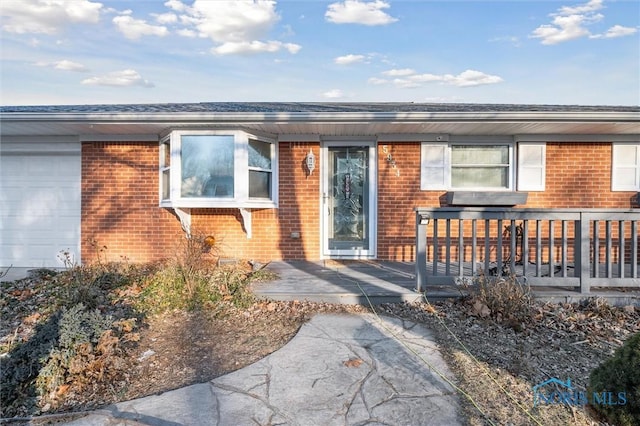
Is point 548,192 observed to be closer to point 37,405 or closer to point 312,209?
point 312,209

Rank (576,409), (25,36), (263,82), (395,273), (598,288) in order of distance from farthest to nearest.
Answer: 1. (263,82)
2. (25,36)
3. (395,273)
4. (598,288)
5. (576,409)

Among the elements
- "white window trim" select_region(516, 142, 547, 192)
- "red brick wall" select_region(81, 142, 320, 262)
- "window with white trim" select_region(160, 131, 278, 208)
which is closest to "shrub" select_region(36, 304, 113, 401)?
"window with white trim" select_region(160, 131, 278, 208)

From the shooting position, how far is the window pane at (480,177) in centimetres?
743

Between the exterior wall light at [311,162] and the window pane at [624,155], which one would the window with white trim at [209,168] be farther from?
the window pane at [624,155]

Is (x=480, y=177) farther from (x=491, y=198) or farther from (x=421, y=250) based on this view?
(x=421, y=250)

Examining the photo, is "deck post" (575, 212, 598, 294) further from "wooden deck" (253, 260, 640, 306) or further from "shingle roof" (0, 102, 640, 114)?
"shingle roof" (0, 102, 640, 114)

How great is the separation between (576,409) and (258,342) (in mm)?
2584

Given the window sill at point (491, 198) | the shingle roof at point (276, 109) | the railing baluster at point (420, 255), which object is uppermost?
the shingle roof at point (276, 109)

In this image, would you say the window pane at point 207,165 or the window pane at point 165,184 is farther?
the window pane at point 165,184

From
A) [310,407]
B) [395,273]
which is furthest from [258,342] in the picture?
[395,273]

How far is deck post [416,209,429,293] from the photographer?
4938 mm

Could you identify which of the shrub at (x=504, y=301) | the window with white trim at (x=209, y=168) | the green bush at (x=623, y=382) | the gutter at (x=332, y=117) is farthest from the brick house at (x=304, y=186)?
the green bush at (x=623, y=382)

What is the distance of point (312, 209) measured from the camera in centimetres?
748

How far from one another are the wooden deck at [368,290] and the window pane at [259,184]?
159 cm
